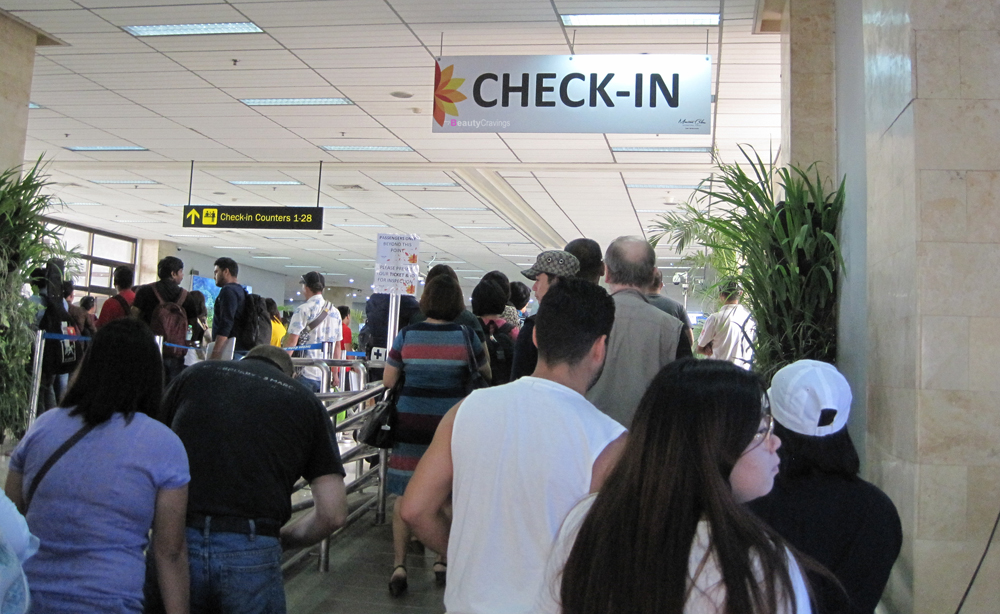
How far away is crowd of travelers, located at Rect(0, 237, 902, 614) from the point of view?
1018 mm

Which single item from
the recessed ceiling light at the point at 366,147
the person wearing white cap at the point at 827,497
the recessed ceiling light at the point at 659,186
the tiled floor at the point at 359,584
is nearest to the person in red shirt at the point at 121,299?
the tiled floor at the point at 359,584

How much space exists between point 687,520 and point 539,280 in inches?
77.3

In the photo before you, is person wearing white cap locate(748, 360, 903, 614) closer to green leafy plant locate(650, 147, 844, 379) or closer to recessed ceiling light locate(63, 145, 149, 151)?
green leafy plant locate(650, 147, 844, 379)

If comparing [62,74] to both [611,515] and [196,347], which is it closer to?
[196,347]

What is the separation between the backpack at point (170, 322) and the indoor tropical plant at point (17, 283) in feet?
3.15

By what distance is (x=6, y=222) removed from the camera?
17.2ft

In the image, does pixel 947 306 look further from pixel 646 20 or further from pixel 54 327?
pixel 54 327

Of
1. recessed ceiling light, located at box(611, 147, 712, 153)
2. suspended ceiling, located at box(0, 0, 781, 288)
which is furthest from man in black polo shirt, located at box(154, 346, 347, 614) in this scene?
recessed ceiling light, located at box(611, 147, 712, 153)

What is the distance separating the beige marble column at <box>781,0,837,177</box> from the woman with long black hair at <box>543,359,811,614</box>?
12.5ft

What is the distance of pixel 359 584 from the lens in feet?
11.7

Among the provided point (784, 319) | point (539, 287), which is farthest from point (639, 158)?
point (539, 287)

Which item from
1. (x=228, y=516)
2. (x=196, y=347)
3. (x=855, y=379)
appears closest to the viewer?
(x=228, y=516)

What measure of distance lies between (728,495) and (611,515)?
14cm

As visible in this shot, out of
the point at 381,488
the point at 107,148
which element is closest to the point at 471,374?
the point at 381,488
